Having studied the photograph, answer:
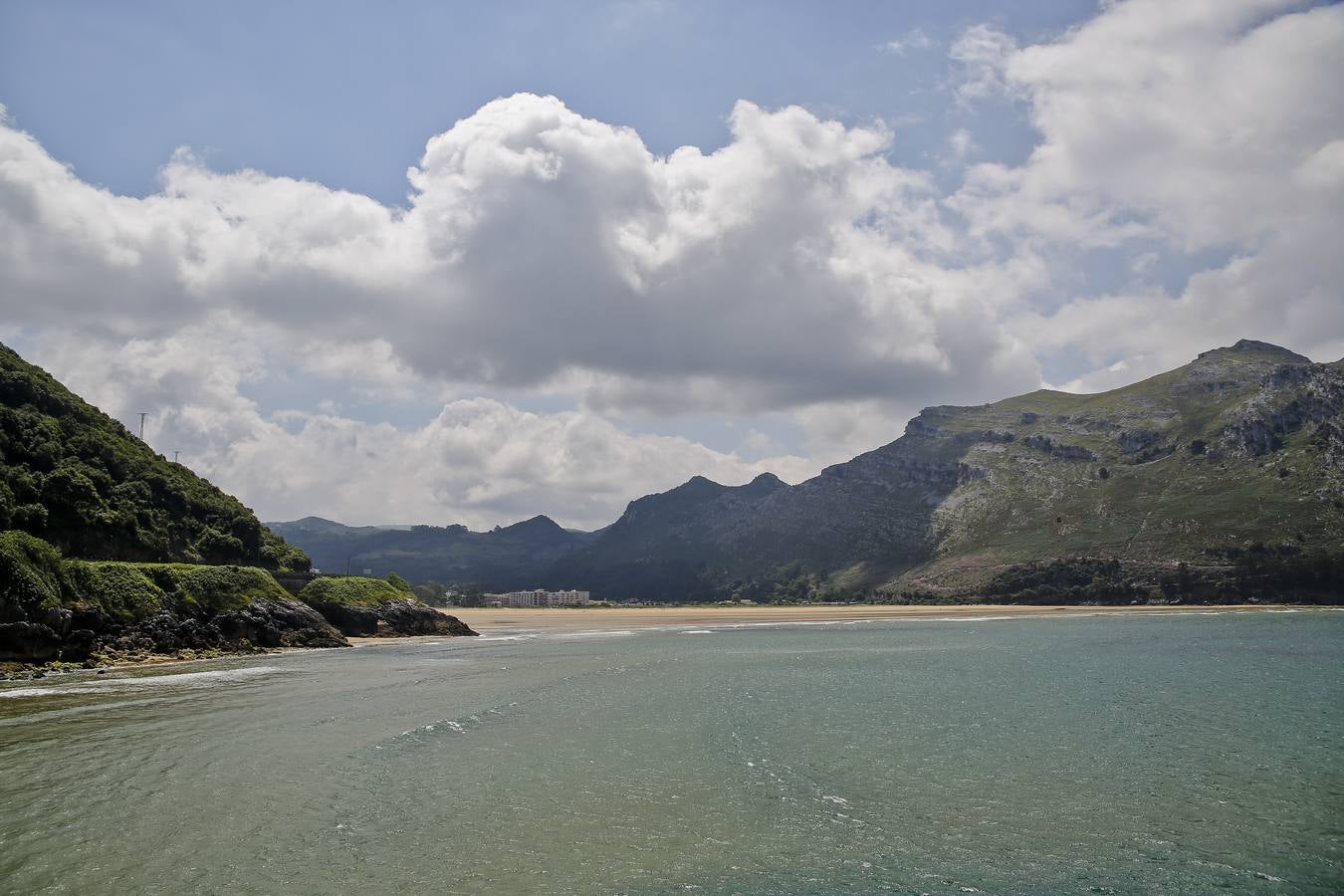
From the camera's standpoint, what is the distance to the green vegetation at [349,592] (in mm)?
83812

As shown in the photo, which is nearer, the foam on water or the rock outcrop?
the foam on water

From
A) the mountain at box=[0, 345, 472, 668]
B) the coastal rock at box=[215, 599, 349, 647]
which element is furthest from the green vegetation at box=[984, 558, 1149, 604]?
the coastal rock at box=[215, 599, 349, 647]

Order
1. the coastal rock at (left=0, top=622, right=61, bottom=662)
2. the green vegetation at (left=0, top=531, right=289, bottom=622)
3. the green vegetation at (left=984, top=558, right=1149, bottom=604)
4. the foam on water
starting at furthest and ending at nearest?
the green vegetation at (left=984, top=558, right=1149, bottom=604), the green vegetation at (left=0, top=531, right=289, bottom=622), the coastal rock at (left=0, top=622, right=61, bottom=662), the foam on water

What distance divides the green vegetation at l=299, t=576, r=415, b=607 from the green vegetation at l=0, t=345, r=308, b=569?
266 inches

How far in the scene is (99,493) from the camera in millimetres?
70750

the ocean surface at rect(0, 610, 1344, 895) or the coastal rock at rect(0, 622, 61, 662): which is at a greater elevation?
the coastal rock at rect(0, 622, 61, 662)

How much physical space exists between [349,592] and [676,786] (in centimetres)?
7712

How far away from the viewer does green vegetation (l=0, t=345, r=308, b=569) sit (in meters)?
64.2

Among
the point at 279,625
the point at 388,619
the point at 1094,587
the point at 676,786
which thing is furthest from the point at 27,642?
the point at 1094,587

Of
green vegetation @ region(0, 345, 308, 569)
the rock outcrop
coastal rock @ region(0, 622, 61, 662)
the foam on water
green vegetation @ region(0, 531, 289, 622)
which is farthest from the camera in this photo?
the rock outcrop

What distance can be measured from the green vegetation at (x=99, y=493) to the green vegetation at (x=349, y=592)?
6746 millimetres

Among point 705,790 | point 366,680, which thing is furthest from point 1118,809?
point 366,680

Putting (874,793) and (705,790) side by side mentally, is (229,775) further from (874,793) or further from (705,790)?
(874,793)

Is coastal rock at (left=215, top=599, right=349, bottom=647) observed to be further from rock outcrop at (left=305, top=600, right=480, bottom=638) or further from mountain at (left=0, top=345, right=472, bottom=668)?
rock outcrop at (left=305, top=600, right=480, bottom=638)
